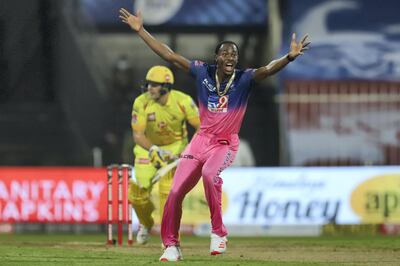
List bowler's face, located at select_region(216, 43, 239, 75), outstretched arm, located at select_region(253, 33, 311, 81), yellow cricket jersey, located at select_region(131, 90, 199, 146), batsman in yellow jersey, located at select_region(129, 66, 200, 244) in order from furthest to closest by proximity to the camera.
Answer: yellow cricket jersey, located at select_region(131, 90, 199, 146), batsman in yellow jersey, located at select_region(129, 66, 200, 244), bowler's face, located at select_region(216, 43, 239, 75), outstretched arm, located at select_region(253, 33, 311, 81)

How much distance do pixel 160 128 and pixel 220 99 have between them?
4.19 meters

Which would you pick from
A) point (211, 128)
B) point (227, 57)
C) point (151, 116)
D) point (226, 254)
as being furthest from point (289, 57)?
point (151, 116)

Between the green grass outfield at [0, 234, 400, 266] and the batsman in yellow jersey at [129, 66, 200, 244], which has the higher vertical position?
the batsman in yellow jersey at [129, 66, 200, 244]

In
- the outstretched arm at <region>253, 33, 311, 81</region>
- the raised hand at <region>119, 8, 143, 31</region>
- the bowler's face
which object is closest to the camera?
the outstretched arm at <region>253, 33, 311, 81</region>

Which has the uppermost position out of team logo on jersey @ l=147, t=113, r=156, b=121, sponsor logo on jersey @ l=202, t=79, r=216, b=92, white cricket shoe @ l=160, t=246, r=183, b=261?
sponsor logo on jersey @ l=202, t=79, r=216, b=92

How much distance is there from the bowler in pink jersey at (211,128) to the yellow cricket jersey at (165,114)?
3786 mm

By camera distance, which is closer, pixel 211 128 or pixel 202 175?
pixel 202 175

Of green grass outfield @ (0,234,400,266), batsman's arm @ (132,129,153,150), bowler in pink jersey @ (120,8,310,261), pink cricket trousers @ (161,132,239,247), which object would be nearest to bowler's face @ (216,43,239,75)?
bowler in pink jersey @ (120,8,310,261)

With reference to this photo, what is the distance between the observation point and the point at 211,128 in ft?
43.3

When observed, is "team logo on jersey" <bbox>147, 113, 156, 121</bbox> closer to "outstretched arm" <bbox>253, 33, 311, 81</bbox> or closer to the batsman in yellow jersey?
the batsman in yellow jersey

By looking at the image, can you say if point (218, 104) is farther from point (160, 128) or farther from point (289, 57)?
point (160, 128)

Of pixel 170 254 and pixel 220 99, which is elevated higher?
pixel 220 99

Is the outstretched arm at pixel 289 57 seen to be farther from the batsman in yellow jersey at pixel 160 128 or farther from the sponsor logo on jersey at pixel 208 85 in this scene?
the batsman in yellow jersey at pixel 160 128

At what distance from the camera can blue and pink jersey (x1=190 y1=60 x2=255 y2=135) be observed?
13133 millimetres
